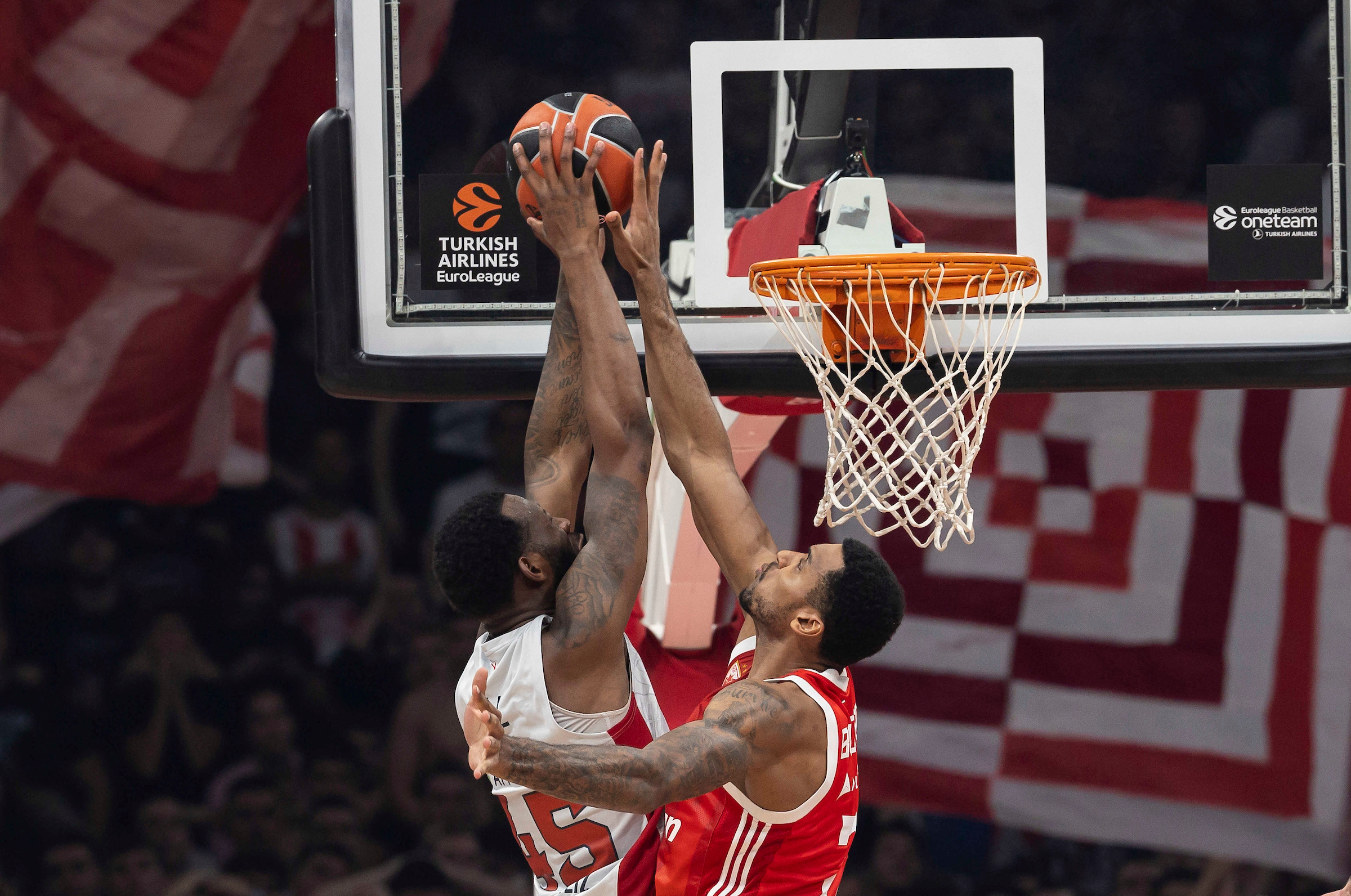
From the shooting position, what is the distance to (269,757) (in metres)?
5.91

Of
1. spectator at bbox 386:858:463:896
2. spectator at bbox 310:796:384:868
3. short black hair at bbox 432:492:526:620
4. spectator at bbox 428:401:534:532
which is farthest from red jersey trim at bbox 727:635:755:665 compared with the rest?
spectator at bbox 310:796:384:868

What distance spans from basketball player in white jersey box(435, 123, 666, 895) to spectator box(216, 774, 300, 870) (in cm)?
384

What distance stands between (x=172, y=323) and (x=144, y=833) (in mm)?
2364

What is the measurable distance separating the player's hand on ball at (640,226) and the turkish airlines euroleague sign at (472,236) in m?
0.42

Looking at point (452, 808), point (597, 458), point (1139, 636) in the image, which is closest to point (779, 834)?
point (597, 458)

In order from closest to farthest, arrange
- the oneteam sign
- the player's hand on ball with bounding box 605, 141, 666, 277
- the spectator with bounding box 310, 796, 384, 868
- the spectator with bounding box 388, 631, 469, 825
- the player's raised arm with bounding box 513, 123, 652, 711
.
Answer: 1. the player's raised arm with bounding box 513, 123, 652, 711
2. the player's hand on ball with bounding box 605, 141, 666, 277
3. the oneteam sign
4. the spectator with bounding box 310, 796, 384, 868
5. the spectator with bounding box 388, 631, 469, 825

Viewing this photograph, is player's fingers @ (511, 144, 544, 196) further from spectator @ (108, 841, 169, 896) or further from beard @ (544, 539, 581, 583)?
spectator @ (108, 841, 169, 896)

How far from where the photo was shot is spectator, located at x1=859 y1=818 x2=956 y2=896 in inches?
224

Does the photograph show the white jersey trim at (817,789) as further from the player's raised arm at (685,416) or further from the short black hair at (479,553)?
the short black hair at (479,553)

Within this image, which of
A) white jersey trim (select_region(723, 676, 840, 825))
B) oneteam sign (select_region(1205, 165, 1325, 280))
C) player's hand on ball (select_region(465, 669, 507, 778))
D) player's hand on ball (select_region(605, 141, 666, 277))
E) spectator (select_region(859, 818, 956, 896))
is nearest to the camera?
player's hand on ball (select_region(465, 669, 507, 778))

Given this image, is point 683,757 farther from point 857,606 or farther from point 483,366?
point 483,366

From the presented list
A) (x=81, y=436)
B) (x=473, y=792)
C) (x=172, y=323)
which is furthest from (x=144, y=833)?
(x=172, y=323)

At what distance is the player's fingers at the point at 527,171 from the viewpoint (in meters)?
2.22

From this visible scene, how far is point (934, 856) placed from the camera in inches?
227
